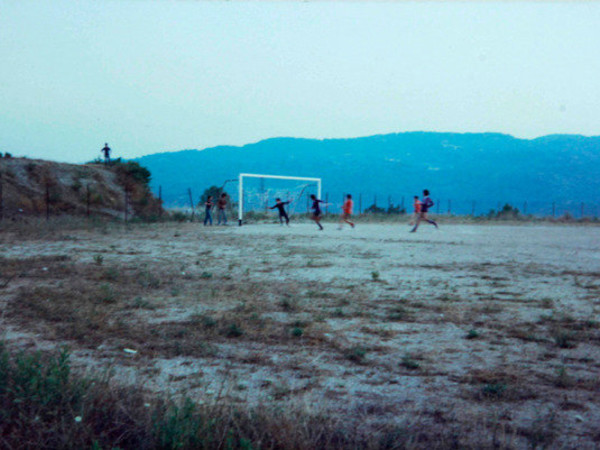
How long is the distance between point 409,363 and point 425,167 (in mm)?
140712

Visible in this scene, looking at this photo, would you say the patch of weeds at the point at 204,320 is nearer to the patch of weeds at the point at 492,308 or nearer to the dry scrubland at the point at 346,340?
the dry scrubland at the point at 346,340

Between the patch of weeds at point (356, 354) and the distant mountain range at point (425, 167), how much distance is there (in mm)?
97371

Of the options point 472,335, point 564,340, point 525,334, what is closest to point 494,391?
point 472,335

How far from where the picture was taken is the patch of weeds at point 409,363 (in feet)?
16.6

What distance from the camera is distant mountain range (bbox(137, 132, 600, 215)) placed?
114812 mm

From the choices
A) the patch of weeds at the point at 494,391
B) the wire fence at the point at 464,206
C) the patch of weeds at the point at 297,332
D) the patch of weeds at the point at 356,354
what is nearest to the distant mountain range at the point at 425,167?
the wire fence at the point at 464,206

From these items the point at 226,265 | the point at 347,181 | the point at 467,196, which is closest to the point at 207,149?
the point at 347,181

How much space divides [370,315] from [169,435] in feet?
14.7

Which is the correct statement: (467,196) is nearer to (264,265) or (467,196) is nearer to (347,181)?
(347,181)

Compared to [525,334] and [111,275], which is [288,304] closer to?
[525,334]

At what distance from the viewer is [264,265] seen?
486 inches

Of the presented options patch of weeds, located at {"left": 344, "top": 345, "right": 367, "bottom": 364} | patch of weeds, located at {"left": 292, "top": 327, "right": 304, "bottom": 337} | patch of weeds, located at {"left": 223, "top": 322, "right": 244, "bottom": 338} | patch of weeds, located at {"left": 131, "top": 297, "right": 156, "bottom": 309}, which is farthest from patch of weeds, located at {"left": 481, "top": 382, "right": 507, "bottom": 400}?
patch of weeds, located at {"left": 131, "top": 297, "right": 156, "bottom": 309}

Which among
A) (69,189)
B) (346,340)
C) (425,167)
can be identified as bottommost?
(346,340)

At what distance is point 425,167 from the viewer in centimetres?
14150
